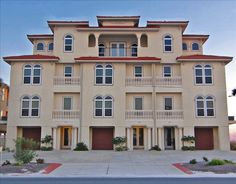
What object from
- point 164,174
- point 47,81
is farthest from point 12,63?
point 164,174

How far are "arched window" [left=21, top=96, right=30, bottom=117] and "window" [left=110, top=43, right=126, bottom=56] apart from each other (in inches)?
424

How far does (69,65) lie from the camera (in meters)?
34.6

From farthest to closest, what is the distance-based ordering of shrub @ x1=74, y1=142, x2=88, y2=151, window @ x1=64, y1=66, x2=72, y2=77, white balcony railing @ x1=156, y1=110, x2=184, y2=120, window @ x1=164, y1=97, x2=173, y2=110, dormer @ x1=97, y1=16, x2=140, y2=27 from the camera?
dormer @ x1=97, y1=16, x2=140, y2=27 → window @ x1=64, y1=66, x2=72, y2=77 → window @ x1=164, y1=97, x2=173, y2=110 → white balcony railing @ x1=156, y1=110, x2=184, y2=120 → shrub @ x1=74, y1=142, x2=88, y2=151

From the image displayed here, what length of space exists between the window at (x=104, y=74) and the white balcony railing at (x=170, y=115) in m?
6.20

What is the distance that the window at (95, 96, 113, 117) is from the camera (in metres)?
32.7

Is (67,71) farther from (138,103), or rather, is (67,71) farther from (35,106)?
(138,103)

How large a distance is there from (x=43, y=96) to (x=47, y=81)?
1.64m

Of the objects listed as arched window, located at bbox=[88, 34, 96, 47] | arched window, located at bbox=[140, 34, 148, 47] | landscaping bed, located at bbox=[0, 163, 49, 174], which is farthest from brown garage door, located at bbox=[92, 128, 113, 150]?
landscaping bed, located at bbox=[0, 163, 49, 174]

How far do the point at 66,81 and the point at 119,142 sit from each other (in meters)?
8.52

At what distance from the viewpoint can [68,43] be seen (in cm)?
3516

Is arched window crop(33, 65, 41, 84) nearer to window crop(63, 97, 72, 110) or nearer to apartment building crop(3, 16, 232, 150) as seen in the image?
apartment building crop(3, 16, 232, 150)

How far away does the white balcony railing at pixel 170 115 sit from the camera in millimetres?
32531

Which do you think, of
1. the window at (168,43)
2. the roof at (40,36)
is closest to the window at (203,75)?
the window at (168,43)

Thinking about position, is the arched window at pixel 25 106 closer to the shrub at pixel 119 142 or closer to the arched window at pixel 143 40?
the shrub at pixel 119 142
